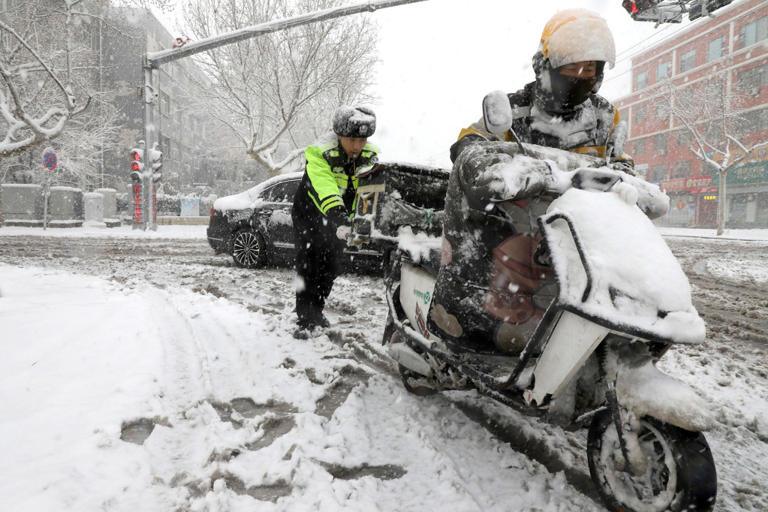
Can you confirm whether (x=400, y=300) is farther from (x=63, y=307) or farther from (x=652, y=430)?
(x=63, y=307)

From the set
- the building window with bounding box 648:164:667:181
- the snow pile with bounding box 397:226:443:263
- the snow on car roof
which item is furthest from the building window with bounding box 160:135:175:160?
the snow pile with bounding box 397:226:443:263

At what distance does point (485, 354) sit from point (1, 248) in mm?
11537

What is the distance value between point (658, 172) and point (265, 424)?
4368 cm

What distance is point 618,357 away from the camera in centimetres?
158

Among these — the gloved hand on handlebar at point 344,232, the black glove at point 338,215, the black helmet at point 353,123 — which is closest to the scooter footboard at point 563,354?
the gloved hand on handlebar at point 344,232

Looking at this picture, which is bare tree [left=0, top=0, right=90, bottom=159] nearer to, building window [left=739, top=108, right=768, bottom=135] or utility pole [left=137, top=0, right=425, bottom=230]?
utility pole [left=137, top=0, right=425, bottom=230]

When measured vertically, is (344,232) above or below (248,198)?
below

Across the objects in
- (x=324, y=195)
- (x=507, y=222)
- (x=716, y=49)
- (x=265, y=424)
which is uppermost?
(x=716, y=49)

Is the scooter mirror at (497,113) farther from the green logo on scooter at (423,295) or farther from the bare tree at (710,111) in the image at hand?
the bare tree at (710,111)

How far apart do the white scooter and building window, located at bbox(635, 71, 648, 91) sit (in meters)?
48.0

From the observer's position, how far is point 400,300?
293cm

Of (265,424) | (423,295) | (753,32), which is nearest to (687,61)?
(753,32)

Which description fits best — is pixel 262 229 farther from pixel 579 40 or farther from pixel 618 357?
pixel 618 357

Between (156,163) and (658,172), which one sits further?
(658,172)
